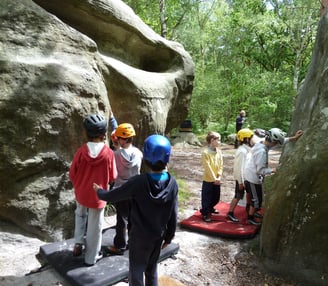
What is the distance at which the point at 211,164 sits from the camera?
18.5 ft

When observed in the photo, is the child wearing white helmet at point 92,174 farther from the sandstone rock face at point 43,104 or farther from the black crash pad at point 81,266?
the sandstone rock face at point 43,104

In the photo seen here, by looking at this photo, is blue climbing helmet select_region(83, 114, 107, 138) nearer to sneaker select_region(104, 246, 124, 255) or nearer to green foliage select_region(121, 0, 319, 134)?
sneaker select_region(104, 246, 124, 255)

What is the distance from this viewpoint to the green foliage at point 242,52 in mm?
20000

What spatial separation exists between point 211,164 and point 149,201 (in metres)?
3.00

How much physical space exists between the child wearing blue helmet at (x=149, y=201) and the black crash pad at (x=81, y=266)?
740 millimetres

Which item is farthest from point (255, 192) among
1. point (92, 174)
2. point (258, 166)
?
point (92, 174)

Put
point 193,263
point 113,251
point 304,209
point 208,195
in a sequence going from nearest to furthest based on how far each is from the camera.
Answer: point 304,209 → point 113,251 → point 193,263 → point 208,195

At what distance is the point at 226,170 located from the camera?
11.1m

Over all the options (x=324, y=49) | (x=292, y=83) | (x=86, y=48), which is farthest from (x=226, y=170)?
(x=292, y=83)

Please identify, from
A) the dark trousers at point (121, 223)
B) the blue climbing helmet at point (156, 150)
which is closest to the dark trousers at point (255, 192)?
the dark trousers at point (121, 223)

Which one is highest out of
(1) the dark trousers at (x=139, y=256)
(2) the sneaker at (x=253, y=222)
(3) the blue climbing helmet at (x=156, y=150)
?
(3) the blue climbing helmet at (x=156, y=150)

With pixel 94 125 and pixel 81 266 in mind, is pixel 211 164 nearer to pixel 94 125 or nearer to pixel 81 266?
pixel 94 125

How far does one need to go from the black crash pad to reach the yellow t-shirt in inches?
69.9

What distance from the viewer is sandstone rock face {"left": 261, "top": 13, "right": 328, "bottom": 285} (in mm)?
3803
